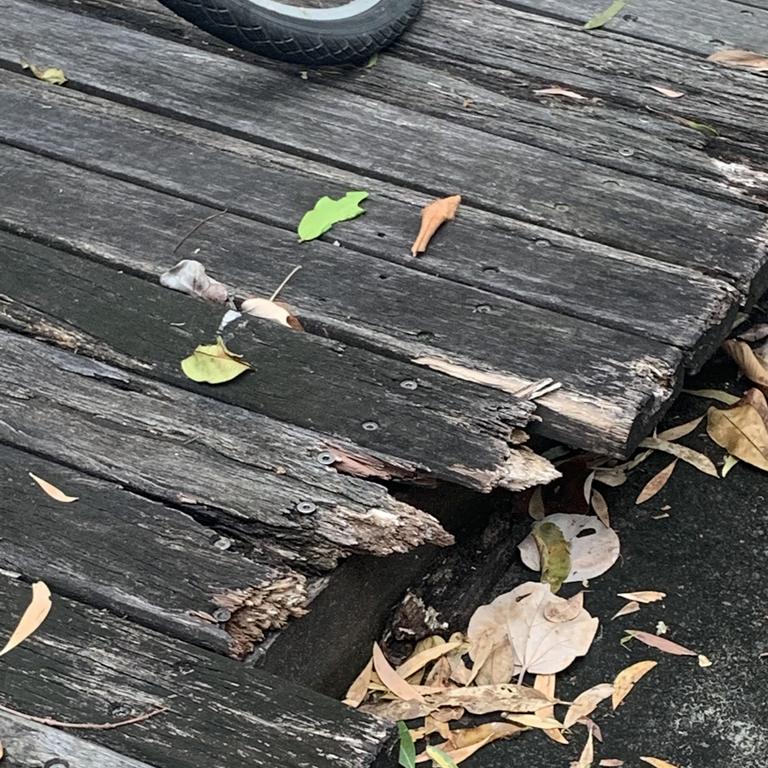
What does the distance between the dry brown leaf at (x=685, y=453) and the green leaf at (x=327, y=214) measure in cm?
77

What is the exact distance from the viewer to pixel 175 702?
Answer: 184cm

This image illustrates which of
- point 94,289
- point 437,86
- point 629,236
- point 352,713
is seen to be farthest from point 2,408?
point 437,86

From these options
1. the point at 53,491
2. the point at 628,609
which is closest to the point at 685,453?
the point at 628,609

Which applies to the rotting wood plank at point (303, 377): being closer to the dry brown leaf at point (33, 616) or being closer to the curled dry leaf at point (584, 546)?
the curled dry leaf at point (584, 546)

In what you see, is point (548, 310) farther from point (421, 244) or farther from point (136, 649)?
point (136, 649)

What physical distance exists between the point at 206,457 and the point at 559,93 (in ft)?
5.12

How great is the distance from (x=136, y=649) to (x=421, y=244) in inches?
44.7

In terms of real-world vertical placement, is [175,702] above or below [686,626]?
above

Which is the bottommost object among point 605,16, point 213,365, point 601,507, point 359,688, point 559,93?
point 359,688

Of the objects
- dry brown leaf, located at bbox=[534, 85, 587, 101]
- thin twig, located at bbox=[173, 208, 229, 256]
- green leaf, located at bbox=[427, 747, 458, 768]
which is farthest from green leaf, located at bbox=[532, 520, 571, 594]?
dry brown leaf, located at bbox=[534, 85, 587, 101]

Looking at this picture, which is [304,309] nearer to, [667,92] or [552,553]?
[552,553]

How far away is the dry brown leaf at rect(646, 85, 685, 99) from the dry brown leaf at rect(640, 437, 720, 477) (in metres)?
0.95

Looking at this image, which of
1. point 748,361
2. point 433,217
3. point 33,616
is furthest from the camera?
point 748,361

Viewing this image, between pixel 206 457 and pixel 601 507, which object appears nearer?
pixel 206 457
